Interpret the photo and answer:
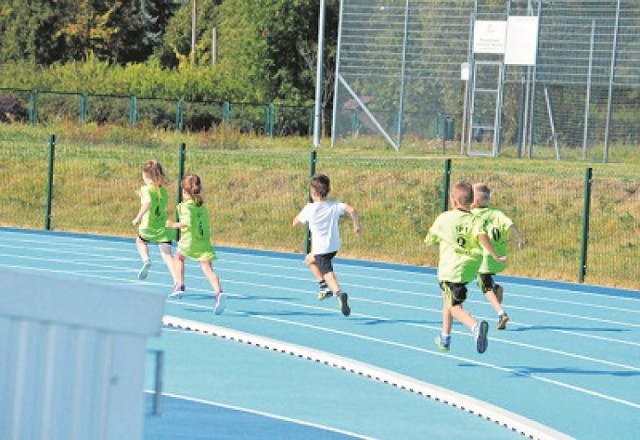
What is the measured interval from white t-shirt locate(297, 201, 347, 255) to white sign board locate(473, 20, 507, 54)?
17503 millimetres

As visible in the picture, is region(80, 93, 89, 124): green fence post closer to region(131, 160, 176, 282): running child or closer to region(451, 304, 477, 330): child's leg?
region(131, 160, 176, 282): running child

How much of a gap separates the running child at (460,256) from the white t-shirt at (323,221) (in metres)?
2.87

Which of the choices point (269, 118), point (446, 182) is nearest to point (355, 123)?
point (446, 182)

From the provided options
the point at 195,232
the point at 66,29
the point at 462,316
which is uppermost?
the point at 66,29

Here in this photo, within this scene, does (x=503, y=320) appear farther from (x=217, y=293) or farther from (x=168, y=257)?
(x=168, y=257)

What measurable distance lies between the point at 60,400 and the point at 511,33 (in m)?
28.9

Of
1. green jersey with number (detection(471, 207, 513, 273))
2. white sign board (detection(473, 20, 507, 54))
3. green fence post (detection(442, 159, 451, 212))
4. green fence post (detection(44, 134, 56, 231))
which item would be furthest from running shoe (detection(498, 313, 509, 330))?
white sign board (detection(473, 20, 507, 54))

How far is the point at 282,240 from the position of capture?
2597 centimetres

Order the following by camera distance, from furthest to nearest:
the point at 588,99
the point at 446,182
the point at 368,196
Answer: the point at 588,99
the point at 368,196
the point at 446,182

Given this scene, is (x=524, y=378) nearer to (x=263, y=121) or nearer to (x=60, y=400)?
(x=60, y=400)

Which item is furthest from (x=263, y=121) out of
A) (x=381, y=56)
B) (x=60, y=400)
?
(x=60, y=400)

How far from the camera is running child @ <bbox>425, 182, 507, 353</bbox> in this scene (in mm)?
13000

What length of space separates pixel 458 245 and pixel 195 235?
3.85 meters

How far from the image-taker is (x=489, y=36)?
33.2 m
